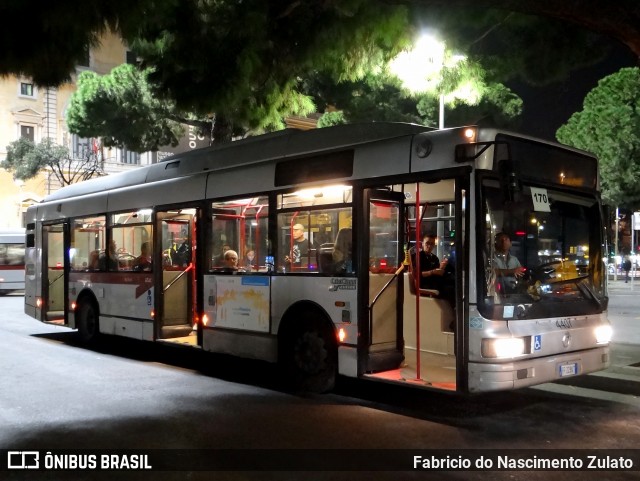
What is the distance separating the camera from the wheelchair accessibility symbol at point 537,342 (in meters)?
6.57

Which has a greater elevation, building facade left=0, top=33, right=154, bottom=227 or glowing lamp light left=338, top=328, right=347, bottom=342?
building facade left=0, top=33, right=154, bottom=227

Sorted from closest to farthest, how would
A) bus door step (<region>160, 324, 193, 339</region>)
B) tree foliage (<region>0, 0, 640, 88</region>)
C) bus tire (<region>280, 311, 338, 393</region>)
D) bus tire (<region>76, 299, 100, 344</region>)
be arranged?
1. tree foliage (<region>0, 0, 640, 88</region>)
2. bus tire (<region>280, 311, 338, 393</region>)
3. bus door step (<region>160, 324, 193, 339</region>)
4. bus tire (<region>76, 299, 100, 344</region>)

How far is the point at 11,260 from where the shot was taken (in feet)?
98.6

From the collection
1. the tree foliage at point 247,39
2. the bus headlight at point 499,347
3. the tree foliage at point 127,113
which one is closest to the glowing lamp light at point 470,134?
the bus headlight at point 499,347

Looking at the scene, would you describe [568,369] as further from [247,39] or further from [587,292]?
[247,39]

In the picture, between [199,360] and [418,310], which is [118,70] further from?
[418,310]

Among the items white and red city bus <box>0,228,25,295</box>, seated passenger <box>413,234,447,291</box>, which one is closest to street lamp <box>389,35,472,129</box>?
seated passenger <box>413,234,447,291</box>

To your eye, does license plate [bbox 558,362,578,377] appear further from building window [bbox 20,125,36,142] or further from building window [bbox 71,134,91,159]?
building window [bbox 20,125,36,142]

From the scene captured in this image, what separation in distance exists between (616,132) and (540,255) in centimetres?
2972

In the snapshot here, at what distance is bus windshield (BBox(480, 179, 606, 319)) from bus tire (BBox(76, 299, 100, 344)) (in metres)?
8.66

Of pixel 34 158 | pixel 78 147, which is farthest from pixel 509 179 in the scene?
pixel 78 147

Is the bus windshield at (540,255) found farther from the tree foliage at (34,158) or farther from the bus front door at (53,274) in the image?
the tree foliage at (34,158)

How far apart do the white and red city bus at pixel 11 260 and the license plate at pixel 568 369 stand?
2862 cm

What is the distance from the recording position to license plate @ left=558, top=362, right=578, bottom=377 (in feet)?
22.4
